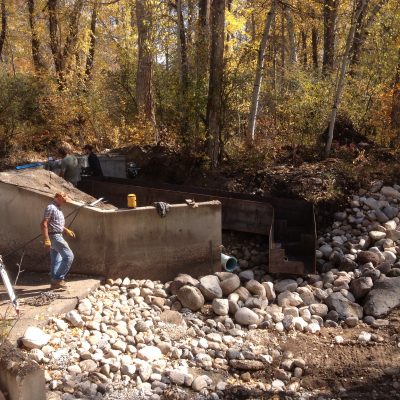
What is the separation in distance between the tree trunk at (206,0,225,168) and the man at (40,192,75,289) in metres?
6.05

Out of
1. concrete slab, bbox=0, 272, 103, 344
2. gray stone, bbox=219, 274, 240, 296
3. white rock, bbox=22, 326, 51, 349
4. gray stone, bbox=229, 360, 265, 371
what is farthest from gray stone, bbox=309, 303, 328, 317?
white rock, bbox=22, 326, 51, 349

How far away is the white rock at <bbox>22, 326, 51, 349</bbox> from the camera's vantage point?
6430 mm

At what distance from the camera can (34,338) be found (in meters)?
6.49

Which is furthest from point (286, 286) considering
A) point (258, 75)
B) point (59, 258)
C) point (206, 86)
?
point (206, 86)

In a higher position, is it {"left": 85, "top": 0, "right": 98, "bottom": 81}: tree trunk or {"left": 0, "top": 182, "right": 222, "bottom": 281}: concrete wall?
{"left": 85, "top": 0, "right": 98, "bottom": 81}: tree trunk

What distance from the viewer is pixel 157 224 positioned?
9148 mm

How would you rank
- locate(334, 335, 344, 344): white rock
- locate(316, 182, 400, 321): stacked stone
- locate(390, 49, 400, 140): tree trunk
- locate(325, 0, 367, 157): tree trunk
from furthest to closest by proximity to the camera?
locate(390, 49, 400, 140): tree trunk < locate(325, 0, 367, 157): tree trunk < locate(316, 182, 400, 321): stacked stone < locate(334, 335, 344, 344): white rock

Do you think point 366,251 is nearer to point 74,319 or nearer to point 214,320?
point 214,320

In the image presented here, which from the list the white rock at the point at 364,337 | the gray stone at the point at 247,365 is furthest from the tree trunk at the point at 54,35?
the white rock at the point at 364,337

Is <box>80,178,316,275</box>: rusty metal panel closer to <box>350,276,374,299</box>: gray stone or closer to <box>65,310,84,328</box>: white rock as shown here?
<box>350,276,374,299</box>: gray stone

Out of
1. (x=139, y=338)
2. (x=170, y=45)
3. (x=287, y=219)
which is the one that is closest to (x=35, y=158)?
(x=170, y=45)

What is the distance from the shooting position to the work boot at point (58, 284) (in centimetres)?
807

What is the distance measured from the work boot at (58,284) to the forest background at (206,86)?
629 cm

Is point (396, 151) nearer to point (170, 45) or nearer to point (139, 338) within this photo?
point (170, 45)
